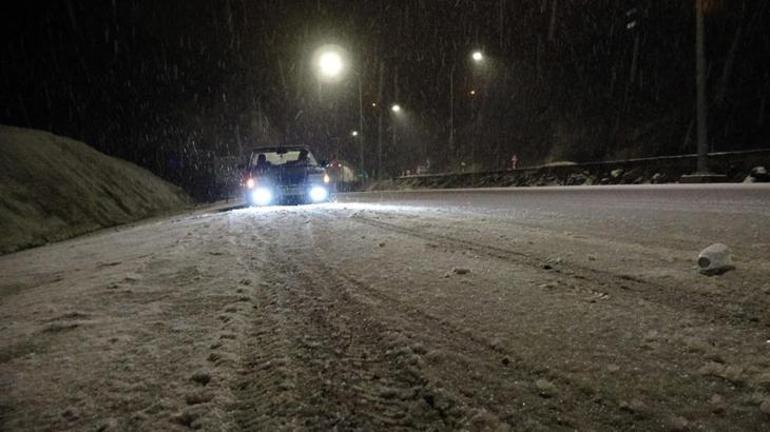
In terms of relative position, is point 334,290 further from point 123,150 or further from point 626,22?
point 626,22

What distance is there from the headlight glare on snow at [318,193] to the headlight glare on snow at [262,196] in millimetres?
1224

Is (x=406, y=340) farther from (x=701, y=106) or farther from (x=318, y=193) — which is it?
(x=701, y=106)

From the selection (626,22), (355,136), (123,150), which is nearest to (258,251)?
(123,150)

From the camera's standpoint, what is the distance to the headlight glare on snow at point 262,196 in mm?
13062

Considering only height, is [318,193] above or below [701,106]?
below

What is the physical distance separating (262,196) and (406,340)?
37.7ft

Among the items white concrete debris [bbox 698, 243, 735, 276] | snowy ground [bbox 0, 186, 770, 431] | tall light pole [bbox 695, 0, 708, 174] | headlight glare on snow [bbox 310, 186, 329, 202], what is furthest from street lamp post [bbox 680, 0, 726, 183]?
white concrete debris [bbox 698, 243, 735, 276]

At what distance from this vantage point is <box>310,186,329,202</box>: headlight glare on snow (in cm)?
1354

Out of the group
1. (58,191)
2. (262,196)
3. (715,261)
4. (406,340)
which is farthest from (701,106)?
(58,191)

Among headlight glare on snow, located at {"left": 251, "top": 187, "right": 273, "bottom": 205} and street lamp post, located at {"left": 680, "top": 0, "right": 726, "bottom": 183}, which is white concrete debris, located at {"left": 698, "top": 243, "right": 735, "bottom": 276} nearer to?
headlight glare on snow, located at {"left": 251, "top": 187, "right": 273, "bottom": 205}

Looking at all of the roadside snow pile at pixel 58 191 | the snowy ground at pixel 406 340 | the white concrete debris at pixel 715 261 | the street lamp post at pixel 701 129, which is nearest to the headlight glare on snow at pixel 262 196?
the roadside snow pile at pixel 58 191

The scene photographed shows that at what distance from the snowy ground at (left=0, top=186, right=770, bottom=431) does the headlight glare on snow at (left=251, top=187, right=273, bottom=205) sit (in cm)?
844

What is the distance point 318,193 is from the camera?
44.9ft

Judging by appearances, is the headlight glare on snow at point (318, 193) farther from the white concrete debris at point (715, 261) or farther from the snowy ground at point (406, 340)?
the white concrete debris at point (715, 261)
